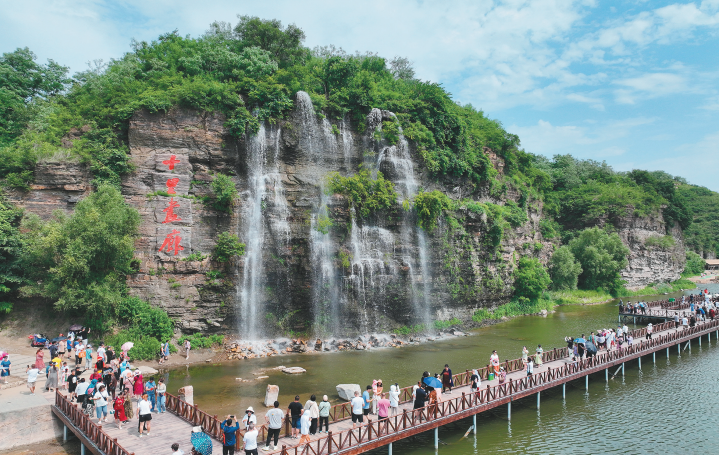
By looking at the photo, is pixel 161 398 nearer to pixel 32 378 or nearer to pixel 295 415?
pixel 295 415

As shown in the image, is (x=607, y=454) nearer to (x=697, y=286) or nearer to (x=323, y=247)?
(x=323, y=247)

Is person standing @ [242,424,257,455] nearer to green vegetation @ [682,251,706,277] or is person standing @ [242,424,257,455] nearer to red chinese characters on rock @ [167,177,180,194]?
red chinese characters on rock @ [167,177,180,194]

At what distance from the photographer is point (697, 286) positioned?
74188 millimetres

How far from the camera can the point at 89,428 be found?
1402 centimetres

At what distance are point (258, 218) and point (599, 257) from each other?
158 feet

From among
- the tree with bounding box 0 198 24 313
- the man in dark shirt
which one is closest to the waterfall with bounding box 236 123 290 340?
the tree with bounding box 0 198 24 313

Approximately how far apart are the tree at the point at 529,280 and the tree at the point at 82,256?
1533 inches

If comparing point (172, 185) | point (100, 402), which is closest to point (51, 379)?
point (100, 402)

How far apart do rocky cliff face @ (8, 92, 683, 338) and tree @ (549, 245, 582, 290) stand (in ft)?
66.1

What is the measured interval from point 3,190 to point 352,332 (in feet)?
83.4

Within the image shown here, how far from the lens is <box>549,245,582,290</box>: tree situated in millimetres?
55906

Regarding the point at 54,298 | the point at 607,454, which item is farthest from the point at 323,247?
the point at 607,454

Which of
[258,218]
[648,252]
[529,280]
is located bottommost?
[529,280]

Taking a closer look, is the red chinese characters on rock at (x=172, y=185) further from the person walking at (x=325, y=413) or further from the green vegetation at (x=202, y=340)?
the person walking at (x=325, y=413)
